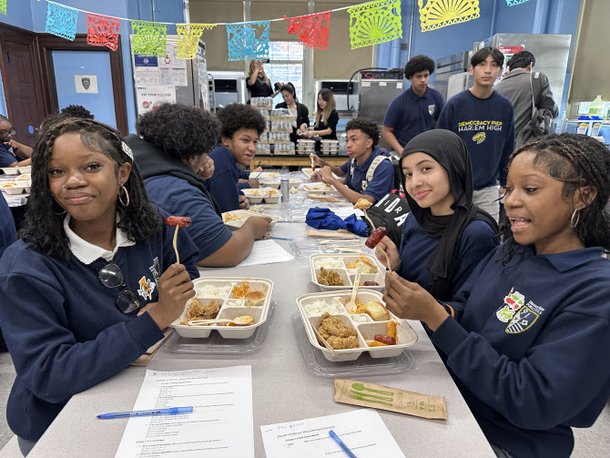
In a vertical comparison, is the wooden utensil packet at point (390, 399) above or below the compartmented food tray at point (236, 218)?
below

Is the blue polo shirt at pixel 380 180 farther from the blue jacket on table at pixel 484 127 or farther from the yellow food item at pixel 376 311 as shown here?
the yellow food item at pixel 376 311

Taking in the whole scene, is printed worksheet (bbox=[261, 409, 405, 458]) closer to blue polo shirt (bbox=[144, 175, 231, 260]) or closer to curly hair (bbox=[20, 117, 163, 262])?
curly hair (bbox=[20, 117, 163, 262])

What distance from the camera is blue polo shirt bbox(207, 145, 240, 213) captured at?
2691mm

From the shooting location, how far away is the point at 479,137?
3113mm

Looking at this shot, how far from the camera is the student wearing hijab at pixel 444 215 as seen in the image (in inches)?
55.3

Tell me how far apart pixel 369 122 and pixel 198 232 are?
201cm

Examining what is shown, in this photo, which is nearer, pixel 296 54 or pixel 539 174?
pixel 539 174

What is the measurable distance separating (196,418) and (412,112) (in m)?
3.71

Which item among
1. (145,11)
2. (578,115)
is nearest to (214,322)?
(578,115)

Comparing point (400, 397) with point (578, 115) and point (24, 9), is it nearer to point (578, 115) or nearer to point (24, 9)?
point (578, 115)

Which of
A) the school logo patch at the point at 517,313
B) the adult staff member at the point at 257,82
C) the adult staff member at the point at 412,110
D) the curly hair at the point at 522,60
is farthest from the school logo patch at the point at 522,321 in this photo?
the adult staff member at the point at 257,82

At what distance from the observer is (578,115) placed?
17.1 feet

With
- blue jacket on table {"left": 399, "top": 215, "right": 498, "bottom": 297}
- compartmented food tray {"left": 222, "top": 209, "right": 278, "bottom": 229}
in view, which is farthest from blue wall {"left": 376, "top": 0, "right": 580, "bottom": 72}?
blue jacket on table {"left": 399, "top": 215, "right": 498, "bottom": 297}

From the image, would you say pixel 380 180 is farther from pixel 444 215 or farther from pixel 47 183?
pixel 47 183
